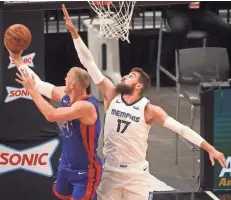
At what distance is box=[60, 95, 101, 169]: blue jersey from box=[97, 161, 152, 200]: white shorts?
17 cm

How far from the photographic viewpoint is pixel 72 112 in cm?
608

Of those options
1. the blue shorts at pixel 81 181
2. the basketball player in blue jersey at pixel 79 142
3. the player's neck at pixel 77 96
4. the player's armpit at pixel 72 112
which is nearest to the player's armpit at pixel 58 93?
the basketball player in blue jersey at pixel 79 142

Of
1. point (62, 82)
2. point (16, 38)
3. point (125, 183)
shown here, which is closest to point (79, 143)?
point (125, 183)

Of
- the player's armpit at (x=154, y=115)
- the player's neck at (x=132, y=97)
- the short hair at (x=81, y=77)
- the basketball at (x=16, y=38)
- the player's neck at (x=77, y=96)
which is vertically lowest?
the player's armpit at (x=154, y=115)

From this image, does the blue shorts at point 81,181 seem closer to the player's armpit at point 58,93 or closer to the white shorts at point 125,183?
the white shorts at point 125,183

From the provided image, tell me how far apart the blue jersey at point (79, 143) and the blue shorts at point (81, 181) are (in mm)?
45

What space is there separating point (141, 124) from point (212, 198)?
135 cm

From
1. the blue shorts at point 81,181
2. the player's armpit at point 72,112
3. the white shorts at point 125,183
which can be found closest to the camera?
the player's armpit at point 72,112

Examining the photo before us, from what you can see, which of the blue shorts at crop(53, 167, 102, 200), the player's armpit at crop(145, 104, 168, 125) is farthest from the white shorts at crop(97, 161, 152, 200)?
the player's armpit at crop(145, 104, 168, 125)

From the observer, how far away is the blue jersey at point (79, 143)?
6.25 metres

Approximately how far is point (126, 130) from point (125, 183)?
0.45 metres

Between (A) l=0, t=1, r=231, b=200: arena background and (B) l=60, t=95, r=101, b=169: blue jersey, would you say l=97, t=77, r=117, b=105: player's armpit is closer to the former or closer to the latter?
(B) l=60, t=95, r=101, b=169: blue jersey

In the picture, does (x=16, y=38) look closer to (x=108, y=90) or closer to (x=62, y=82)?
(x=108, y=90)

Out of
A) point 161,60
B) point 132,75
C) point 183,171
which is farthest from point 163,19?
point 132,75
